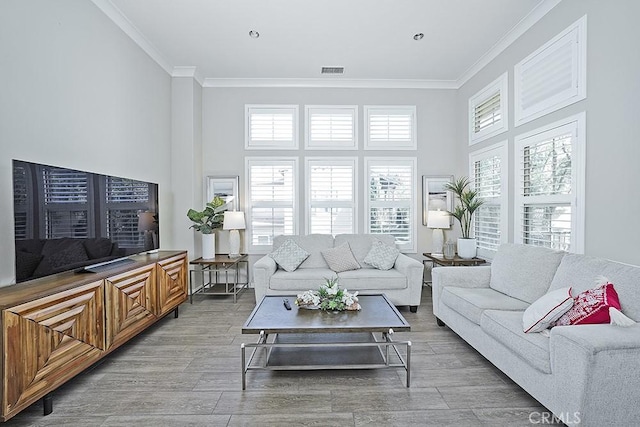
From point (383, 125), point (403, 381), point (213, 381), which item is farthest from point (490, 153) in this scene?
point (213, 381)

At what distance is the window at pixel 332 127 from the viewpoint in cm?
Result: 529

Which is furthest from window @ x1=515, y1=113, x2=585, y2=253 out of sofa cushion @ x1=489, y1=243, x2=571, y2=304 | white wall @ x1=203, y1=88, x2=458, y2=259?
white wall @ x1=203, y1=88, x2=458, y2=259

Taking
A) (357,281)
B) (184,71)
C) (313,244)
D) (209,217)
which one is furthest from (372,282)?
(184,71)

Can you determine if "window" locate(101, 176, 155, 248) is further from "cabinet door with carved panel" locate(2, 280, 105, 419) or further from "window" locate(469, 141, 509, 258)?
"window" locate(469, 141, 509, 258)

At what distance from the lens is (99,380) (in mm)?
2527

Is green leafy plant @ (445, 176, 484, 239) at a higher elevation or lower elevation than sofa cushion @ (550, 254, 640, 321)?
higher

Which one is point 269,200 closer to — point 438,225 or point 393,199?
point 393,199

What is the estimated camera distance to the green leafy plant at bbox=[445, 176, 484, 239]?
15.3 feet

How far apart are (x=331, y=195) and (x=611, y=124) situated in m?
3.44

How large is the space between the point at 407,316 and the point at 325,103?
337cm

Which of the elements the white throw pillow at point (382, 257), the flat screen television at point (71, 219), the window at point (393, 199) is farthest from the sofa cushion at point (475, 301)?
the flat screen television at point (71, 219)

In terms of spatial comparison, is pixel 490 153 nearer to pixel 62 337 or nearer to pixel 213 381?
pixel 213 381

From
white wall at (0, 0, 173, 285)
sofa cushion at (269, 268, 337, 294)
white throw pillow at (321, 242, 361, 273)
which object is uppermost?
white wall at (0, 0, 173, 285)

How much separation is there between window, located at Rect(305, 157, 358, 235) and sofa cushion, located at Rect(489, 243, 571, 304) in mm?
2370
